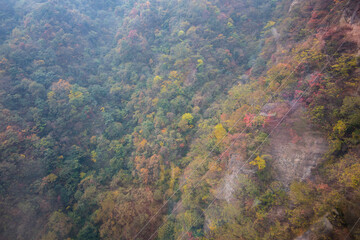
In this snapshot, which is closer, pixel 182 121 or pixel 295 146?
pixel 295 146

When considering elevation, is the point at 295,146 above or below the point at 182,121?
above

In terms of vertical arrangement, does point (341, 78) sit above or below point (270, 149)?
above

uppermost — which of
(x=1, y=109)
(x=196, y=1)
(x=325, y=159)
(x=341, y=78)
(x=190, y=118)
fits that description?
(x=196, y=1)

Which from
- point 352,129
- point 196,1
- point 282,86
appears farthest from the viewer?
point 196,1

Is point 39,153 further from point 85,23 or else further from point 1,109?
point 85,23

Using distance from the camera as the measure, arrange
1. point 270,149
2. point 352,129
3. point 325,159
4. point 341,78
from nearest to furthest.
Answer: point 352,129 < point 325,159 < point 341,78 < point 270,149

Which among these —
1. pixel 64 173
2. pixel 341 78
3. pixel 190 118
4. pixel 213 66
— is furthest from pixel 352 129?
pixel 64 173

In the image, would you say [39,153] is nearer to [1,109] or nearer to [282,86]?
[1,109]

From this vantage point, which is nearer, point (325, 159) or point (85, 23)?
point (325, 159)
